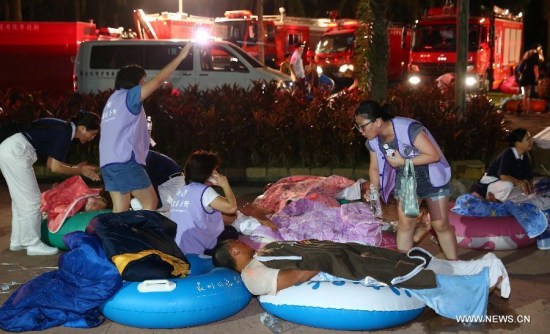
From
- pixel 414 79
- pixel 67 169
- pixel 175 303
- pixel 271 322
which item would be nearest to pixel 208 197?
pixel 175 303

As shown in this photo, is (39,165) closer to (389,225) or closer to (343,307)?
(389,225)

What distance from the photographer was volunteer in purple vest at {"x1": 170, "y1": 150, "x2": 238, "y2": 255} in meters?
6.02

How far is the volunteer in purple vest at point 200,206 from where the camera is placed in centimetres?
602

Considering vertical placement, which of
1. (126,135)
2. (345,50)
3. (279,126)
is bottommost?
(279,126)

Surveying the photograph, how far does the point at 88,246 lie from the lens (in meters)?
5.44

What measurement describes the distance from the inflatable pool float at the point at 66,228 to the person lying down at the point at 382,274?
2.39 m

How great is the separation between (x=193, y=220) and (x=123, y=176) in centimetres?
83

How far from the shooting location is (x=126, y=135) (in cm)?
639

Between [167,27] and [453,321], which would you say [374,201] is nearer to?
[453,321]

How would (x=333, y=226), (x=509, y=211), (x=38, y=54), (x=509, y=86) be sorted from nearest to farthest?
(x=333, y=226) < (x=509, y=211) < (x=38, y=54) < (x=509, y=86)

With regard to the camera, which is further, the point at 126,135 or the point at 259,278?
the point at 126,135

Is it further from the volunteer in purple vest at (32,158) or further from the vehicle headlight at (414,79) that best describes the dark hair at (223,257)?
the vehicle headlight at (414,79)

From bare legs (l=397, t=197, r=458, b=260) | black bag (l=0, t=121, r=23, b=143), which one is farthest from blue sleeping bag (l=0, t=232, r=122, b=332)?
bare legs (l=397, t=197, r=458, b=260)

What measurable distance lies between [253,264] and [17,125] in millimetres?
3013
